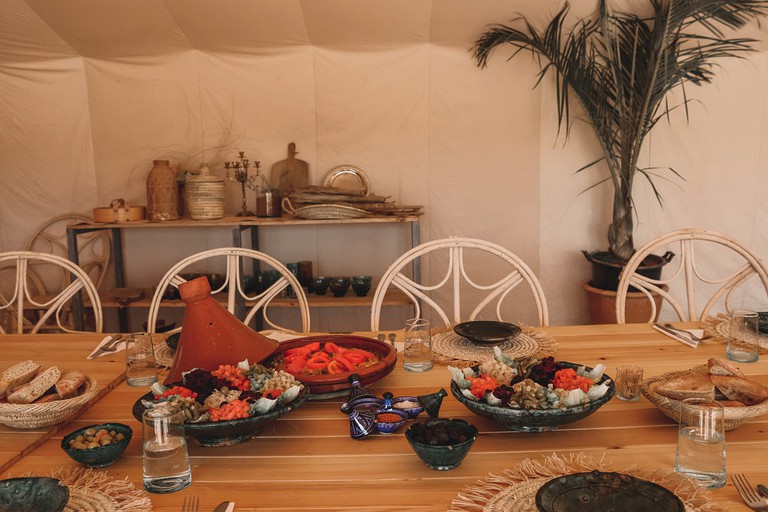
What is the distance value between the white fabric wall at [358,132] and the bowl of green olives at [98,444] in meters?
2.65

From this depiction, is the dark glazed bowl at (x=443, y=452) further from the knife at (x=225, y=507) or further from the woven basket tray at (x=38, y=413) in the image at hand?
the woven basket tray at (x=38, y=413)

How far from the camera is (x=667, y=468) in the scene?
1042 mm

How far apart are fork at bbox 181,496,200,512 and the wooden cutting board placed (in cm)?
275

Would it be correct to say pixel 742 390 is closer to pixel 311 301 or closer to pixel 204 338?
pixel 204 338

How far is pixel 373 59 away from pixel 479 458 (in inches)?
114

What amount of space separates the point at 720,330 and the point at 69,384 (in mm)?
1602

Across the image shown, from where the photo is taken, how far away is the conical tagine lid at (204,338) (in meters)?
1.33

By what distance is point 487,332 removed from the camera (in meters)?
1.69

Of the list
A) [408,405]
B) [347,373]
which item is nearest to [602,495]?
[408,405]

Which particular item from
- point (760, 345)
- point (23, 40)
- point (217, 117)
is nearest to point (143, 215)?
point (217, 117)

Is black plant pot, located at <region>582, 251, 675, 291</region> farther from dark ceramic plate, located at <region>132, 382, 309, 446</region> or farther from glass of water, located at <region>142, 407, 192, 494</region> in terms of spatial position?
glass of water, located at <region>142, 407, 192, 494</region>

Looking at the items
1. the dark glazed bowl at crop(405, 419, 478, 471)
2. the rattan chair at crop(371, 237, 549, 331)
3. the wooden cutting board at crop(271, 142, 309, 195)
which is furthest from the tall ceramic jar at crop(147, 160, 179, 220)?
the dark glazed bowl at crop(405, 419, 478, 471)

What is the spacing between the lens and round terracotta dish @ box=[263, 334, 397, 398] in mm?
1334

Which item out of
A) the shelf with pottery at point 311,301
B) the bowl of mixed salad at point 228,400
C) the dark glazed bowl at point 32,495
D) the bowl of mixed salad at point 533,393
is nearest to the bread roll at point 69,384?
the bowl of mixed salad at point 228,400
